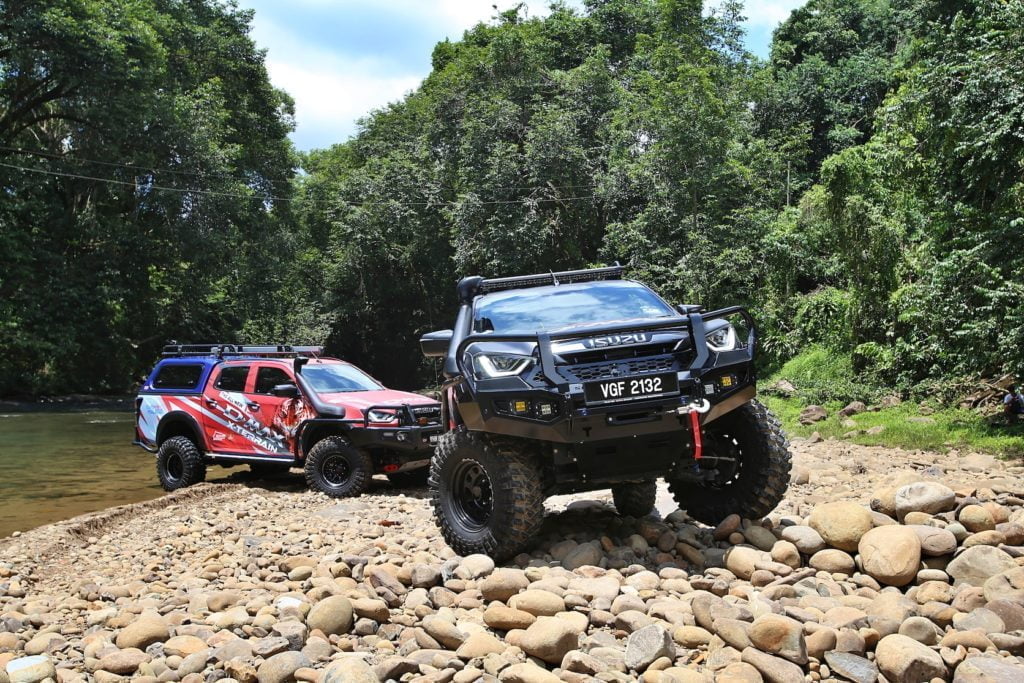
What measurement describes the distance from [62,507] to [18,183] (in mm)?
25298

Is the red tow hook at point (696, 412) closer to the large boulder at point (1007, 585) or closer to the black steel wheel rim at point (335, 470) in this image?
the large boulder at point (1007, 585)

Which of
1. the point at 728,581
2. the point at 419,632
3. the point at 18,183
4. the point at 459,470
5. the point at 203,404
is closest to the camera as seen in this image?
the point at 419,632

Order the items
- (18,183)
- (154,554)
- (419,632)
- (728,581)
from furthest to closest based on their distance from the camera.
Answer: (18,183) → (154,554) → (728,581) → (419,632)

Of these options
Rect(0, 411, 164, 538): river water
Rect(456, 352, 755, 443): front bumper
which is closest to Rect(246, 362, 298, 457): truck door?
Rect(0, 411, 164, 538): river water

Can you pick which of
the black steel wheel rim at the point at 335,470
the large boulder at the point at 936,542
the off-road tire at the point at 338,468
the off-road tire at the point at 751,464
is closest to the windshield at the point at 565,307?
the off-road tire at the point at 751,464

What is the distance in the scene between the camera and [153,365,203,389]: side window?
13.6m

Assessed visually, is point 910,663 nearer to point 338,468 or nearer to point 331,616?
point 331,616

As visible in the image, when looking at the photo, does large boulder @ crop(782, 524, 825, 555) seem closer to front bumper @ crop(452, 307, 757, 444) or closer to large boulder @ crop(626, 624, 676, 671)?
front bumper @ crop(452, 307, 757, 444)

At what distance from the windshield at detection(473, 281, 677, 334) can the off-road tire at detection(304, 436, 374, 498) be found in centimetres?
456

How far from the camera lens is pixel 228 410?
13.0 meters

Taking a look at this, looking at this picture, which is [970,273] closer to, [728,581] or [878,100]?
[728,581]

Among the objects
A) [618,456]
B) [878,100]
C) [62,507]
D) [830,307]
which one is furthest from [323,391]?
[878,100]

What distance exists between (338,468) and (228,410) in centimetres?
225

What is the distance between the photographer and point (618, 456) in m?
6.00
